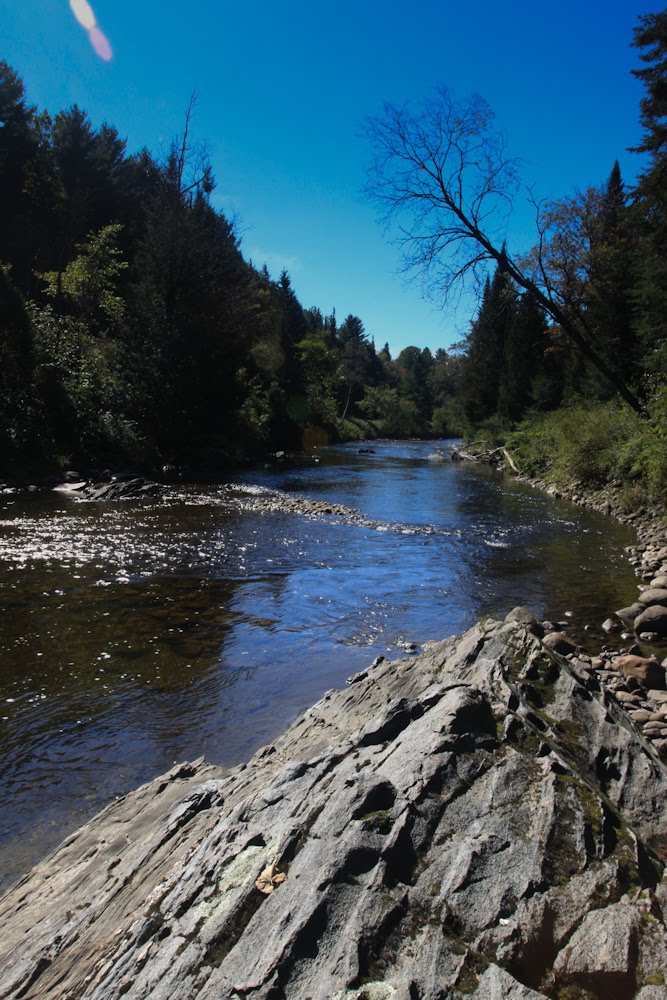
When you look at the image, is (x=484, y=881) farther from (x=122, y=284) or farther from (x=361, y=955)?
(x=122, y=284)

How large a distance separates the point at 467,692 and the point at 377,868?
1.16 m

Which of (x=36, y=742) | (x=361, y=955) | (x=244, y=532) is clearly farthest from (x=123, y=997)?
(x=244, y=532)

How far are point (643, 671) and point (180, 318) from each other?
89.4ft

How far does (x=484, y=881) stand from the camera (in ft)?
6.93

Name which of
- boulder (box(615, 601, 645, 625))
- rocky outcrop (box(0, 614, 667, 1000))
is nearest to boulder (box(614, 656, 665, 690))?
boulder (box(615, 601, 645, 625))

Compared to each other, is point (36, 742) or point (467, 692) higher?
point (467, 692)

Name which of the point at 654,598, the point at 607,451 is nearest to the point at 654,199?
the point at 607,451

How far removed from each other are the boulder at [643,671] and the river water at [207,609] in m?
1.21

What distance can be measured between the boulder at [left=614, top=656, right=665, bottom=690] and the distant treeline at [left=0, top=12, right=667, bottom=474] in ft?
48.7

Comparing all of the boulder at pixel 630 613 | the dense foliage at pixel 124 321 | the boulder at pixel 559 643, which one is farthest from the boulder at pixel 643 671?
the dense foliage at pixel 124 321

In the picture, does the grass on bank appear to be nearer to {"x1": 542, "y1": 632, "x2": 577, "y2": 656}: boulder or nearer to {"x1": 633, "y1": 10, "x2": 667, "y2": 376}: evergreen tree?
{"x1": 633, "y1": 10, "x2": 667, "y2": 376}: evergreen tree

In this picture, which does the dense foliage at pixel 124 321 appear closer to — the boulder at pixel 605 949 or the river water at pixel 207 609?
the river water at pixel 207 609

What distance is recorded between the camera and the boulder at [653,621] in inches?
277

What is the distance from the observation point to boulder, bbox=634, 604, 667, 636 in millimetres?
7047
